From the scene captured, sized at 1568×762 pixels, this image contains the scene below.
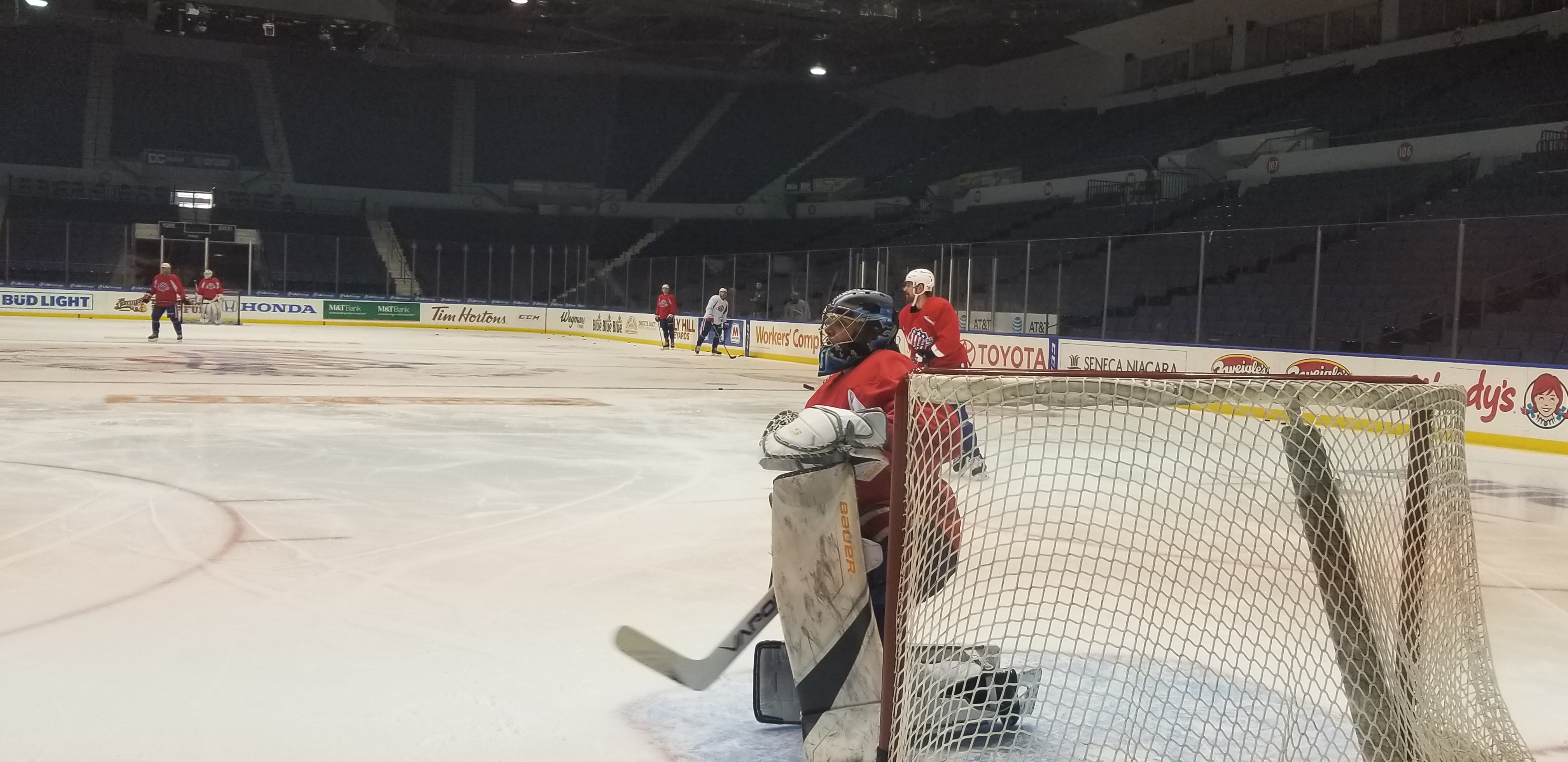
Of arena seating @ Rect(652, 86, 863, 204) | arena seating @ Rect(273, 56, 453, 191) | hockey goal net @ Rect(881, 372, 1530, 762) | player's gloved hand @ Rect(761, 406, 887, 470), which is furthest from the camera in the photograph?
arena seating @ Rect(652, 86, 863, 204)

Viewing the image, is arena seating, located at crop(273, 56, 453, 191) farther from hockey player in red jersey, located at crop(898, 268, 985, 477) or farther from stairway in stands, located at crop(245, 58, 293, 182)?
hockey player in red jersey, located at crop(898, 268, 985, 477)

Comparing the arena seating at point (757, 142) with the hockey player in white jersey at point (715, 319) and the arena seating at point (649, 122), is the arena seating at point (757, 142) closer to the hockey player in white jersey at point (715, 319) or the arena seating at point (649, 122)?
the arena seating at point (649, 122)

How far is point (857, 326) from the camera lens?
2947 mm

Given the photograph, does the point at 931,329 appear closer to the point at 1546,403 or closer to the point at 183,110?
the point at 1546,403

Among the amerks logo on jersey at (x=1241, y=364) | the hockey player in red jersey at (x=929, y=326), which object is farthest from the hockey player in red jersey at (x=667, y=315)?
the hockey player in red jersey at (x=929, y=326)

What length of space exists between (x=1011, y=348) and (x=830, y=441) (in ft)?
48.8

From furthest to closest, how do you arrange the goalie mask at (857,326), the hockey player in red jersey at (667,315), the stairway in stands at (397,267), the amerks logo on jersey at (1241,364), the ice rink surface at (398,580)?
the stairway in stands at (397,267) → the hockey player in red jersey at (667,315) → the amerks logo on jersey at (1241,364) → the ice rink surface at (398,580) → the goalie mask at (857,326)

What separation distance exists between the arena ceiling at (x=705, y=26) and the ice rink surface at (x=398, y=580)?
753 inches

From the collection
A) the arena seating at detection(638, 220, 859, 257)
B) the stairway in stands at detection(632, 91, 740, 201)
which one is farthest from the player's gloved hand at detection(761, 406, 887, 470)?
the stairway in stands at detection(632, 91, 740, 201)

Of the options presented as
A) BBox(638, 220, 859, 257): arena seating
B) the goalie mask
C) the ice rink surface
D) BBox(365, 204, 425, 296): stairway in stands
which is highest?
BBox(638, 220, 859, 257): arena seating

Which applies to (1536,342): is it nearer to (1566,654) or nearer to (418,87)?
(1566,654)

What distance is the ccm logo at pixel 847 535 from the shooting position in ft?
8.57

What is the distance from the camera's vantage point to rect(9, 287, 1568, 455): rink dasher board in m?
11.0

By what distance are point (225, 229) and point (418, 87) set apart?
30.2ft
